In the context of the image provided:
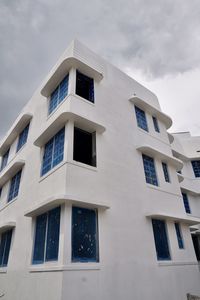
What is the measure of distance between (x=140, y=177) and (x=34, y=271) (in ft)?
15.7

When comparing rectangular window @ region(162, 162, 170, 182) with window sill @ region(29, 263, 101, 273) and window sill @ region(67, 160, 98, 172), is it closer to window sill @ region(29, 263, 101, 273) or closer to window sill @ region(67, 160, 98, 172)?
window sill @ region(67, 160, 98, 172)

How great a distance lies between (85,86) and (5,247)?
7794 millimetres

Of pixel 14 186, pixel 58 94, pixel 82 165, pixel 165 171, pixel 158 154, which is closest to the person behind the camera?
pixel 82 165

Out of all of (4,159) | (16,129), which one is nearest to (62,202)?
(16,129)

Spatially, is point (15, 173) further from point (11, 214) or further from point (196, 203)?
point (196, 203)

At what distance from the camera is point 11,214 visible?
9.48m

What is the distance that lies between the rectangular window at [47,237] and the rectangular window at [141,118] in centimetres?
602

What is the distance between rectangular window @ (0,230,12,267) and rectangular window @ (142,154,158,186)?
21.2 feet

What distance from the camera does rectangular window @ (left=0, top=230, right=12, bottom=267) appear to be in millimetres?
8750

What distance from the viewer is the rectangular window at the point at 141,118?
1023 centimetres

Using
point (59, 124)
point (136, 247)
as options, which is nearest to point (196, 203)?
point (136, 247)

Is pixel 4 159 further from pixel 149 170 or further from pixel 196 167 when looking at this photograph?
pixel 196 167

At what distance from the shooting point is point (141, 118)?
34.6 ft

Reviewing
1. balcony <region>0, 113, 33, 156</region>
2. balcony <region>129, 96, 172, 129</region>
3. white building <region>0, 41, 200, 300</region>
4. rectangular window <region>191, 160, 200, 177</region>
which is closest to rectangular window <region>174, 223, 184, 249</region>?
white building <region>0, 41, 200, 300</region>
